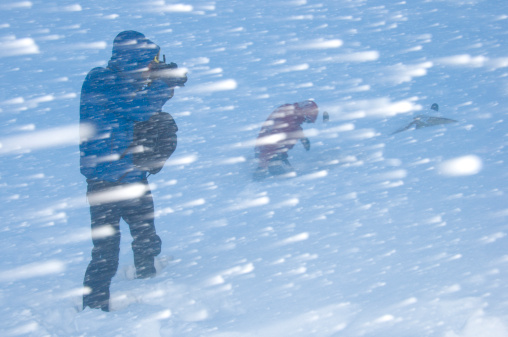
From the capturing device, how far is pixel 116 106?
7.50 ft

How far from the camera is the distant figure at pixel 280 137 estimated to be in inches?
165

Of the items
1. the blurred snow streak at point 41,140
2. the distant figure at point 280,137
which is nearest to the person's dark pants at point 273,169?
the distant figure at point 280,137

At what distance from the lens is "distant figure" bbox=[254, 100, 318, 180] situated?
420 cm

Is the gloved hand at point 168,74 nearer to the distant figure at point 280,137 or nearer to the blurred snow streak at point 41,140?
the distant figure at point 280,137

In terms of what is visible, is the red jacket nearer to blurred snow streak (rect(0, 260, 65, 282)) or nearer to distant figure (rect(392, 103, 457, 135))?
distant figure (rect(392, 103, 457, 135))

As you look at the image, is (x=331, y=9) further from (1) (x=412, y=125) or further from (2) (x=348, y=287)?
(2) (x=348, y=287)

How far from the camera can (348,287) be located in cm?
227

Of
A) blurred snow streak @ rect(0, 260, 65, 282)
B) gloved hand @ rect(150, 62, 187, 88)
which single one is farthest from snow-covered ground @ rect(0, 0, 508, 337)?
gloved hand @ rect(150, 62, 187, 88)

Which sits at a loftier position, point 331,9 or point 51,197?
point 331,9

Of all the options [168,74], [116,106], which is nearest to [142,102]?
[116,106]

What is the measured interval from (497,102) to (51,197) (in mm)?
5246

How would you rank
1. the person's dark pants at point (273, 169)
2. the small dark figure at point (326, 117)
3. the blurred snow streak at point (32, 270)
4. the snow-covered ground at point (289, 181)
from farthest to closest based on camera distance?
the small dark figure at point (326, 117), the person's dark pants at point (273, 169), the blurred snow streak at point (32, 270), the snow-covered ground at point (289, 181)

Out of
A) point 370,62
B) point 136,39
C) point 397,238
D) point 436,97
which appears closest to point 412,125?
point 436,97

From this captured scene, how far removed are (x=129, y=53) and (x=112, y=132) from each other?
442mm
